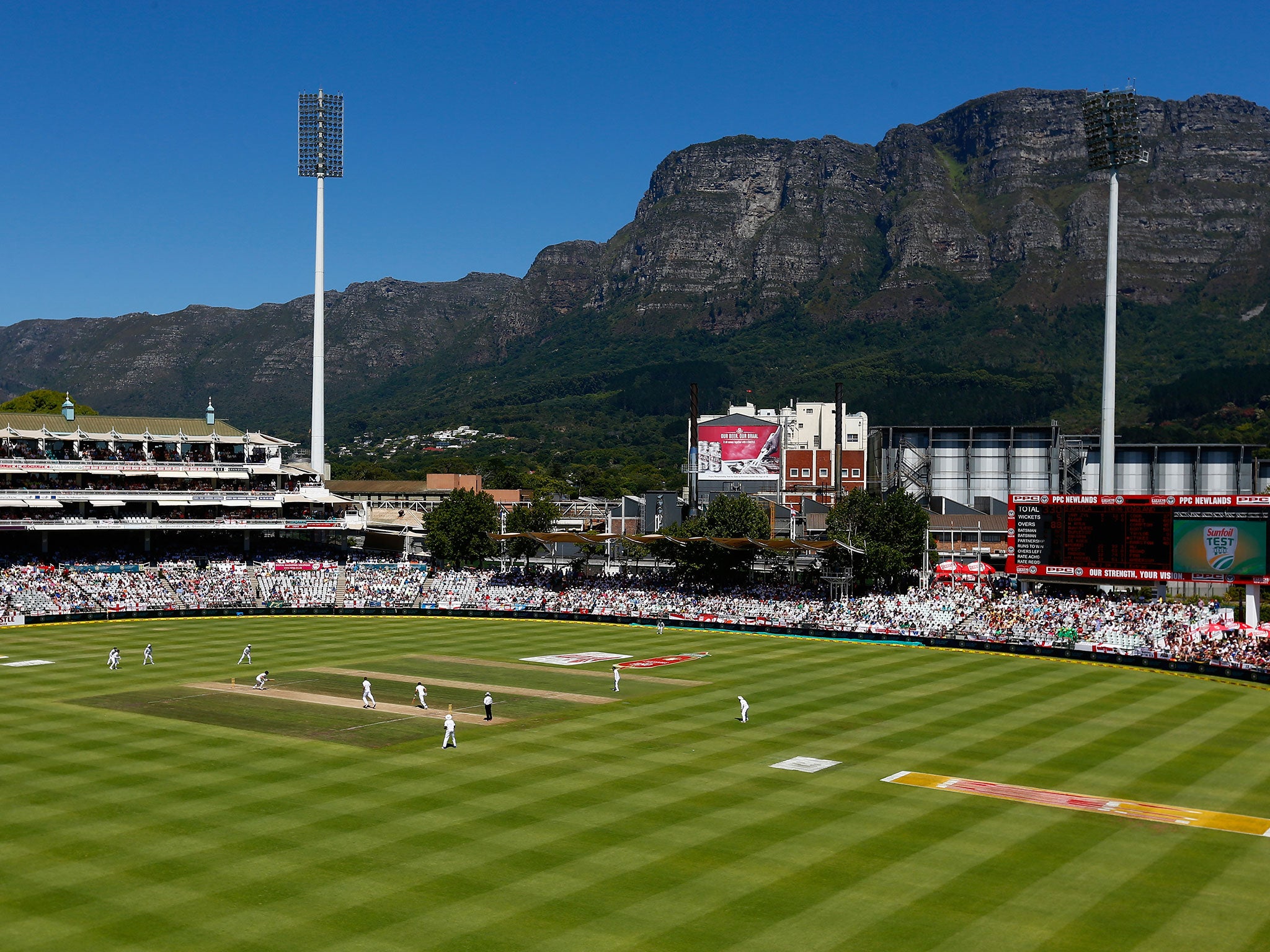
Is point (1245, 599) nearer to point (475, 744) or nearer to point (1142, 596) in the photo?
point (1142, 596)

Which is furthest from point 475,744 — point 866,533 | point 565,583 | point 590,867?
point 866,533

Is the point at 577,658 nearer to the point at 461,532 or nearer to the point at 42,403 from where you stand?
the point at 461,532

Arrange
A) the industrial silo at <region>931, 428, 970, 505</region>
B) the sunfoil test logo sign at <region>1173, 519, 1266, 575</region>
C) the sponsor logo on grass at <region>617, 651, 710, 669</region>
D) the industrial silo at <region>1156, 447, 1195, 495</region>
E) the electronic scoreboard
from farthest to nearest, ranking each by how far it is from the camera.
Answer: the industrial silo at <region>931, 428, 970, 505</region>
the industrial silo at <region>1156, 447, 1195, 495</region>
the electronic scoreboard
the sunfoil test logo sign at <region>1173, 519, 1266, 575</region>
the sponsor logo on grass at <region>617, 651, 710, 669</region>

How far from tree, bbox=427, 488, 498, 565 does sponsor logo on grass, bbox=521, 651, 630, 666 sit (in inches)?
1769

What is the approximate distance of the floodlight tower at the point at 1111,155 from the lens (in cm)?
7231

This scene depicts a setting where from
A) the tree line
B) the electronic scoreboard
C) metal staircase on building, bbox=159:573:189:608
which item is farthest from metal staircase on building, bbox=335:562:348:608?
the electronic scoreboard

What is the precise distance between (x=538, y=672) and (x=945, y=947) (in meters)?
31.9

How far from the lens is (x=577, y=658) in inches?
2131

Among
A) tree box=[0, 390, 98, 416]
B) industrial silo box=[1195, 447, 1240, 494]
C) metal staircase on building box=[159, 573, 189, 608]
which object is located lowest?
metal staircase on building box=[159, 573, 189, 608]

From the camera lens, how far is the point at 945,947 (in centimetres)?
1891

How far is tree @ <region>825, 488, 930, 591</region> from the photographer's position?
251 ft

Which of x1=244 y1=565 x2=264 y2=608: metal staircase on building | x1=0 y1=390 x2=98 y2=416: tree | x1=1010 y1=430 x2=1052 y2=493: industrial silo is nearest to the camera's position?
x1=244 y1=565 x2=264 y2=608: metal staircase on building

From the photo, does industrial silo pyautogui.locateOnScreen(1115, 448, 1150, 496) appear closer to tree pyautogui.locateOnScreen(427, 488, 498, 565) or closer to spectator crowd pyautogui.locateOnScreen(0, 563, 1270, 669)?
spectator crowd pyautogui.locateOnScreen(0, 563, 1270, 669)

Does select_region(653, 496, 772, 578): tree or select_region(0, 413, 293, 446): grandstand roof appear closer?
select_region(653, 496, 772, 578): tree
